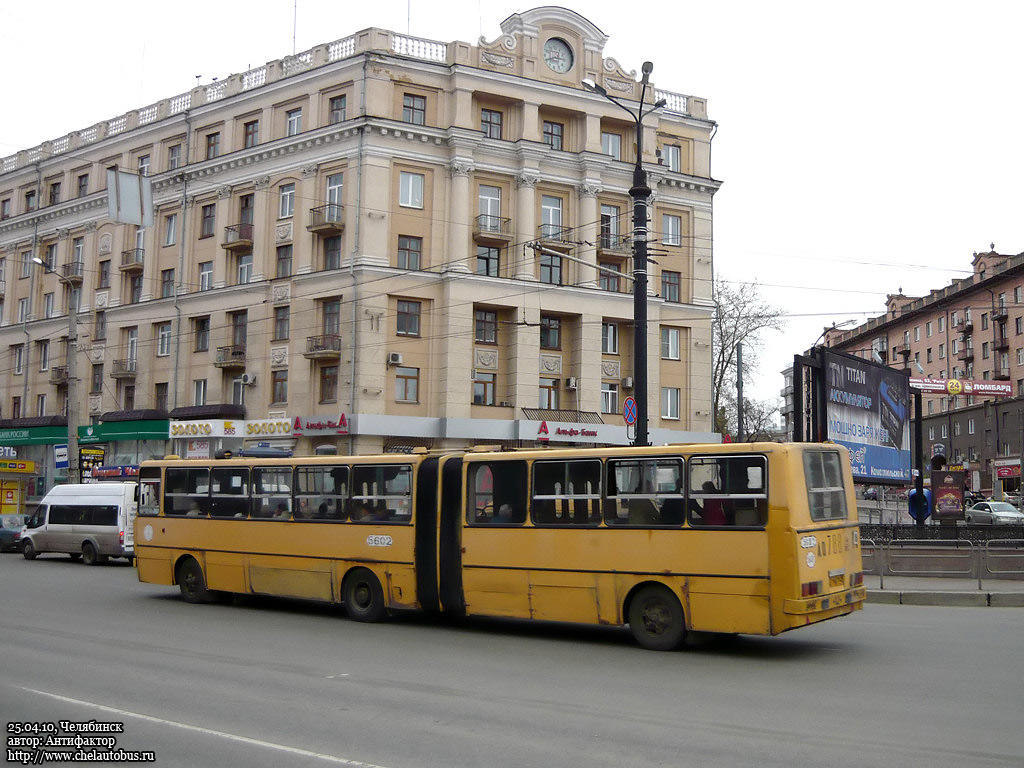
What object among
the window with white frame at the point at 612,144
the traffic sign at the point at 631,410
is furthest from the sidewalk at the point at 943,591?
the window with white frame at the point at 612,144

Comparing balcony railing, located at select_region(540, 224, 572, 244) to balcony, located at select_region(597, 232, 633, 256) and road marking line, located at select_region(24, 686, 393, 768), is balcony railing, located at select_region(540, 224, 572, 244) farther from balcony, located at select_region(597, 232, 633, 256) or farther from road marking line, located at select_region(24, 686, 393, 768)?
road marking line, located at select_region(24, 686, 393, 768)

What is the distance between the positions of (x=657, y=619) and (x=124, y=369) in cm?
4462

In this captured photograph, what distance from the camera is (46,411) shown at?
57.2m

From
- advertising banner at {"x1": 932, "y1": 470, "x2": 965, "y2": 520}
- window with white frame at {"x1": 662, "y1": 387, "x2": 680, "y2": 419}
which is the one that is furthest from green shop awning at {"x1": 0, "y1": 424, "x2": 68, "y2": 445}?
advertising banner at {"x1": 932, "y1": 470, "x2": 965, "y2": 520}

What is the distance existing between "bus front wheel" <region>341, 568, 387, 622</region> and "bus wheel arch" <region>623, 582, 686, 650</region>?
442 cm

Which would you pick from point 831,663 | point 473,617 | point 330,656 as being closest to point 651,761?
point 831,663

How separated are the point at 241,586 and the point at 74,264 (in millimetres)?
44133

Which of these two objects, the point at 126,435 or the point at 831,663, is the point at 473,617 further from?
the point at 126,435

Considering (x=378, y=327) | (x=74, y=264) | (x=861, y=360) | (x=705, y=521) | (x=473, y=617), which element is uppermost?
(x=74, y=264)

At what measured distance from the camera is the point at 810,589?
11.8 meters

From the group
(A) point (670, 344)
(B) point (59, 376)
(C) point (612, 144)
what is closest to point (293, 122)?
(C) point (612, 144)

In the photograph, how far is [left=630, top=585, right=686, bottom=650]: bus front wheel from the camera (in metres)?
12.6

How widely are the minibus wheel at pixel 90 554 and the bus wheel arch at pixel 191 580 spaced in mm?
12855

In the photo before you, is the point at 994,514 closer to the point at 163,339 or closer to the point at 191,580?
the point at 191,580
